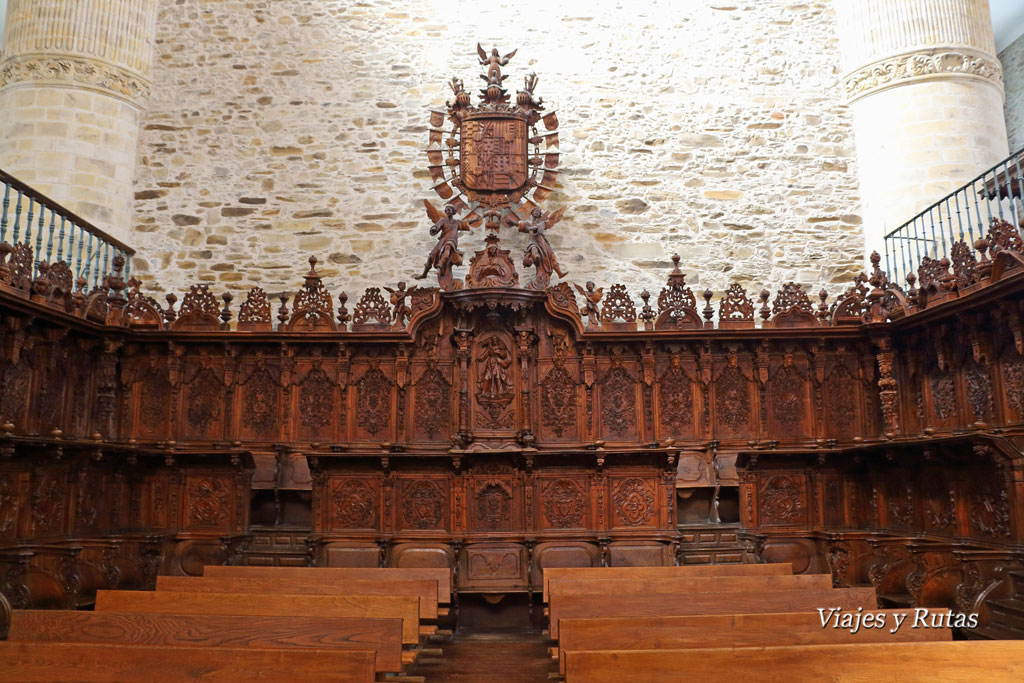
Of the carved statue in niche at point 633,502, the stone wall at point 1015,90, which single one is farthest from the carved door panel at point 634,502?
the stone wall at point 1015,90

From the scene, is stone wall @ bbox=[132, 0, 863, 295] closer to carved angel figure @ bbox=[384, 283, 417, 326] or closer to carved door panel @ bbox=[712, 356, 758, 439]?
carved angel figure @ bbox=[384, 283, 417, 326]

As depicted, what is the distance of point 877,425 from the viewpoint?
26.1ft

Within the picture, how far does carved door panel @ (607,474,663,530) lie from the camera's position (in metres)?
7.29

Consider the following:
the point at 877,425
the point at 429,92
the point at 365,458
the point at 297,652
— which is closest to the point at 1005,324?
the point at 877,425

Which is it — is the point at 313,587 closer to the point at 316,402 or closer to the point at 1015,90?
the point at 316,402

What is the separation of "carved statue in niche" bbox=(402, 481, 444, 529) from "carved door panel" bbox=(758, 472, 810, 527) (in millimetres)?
3035

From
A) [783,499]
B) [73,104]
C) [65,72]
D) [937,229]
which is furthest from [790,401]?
[65,72]

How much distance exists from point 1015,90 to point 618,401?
8.77 meters

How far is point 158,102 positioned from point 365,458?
5.91m

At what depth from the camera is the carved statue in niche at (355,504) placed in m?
7.33

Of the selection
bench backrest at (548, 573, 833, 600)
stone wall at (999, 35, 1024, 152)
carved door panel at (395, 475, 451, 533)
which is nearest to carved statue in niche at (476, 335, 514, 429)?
carved door panel at (395, 475, 451, 533)

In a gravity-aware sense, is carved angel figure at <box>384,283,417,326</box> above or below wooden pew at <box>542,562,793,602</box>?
above

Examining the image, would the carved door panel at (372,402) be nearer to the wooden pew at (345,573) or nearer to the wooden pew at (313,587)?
the wooden pew at (345,573)

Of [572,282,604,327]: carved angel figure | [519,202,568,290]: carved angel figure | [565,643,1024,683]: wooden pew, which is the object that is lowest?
[565,643,1024,683]: wooden pew
